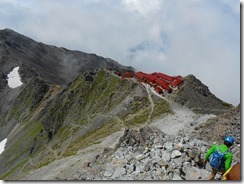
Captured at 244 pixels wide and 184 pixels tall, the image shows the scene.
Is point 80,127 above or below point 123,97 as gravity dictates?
below

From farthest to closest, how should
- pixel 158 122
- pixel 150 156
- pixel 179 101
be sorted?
pixel 179 101 < pixel 158 122 < pixel 150 156

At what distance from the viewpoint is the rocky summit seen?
111 ft

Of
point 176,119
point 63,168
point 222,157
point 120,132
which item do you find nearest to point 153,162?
point 222,157

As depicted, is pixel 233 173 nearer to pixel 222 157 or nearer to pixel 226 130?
pixel 222 157

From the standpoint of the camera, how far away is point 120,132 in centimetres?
7819

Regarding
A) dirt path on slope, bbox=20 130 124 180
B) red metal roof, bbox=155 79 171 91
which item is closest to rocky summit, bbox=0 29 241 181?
dirt path on slope, bbox=20 130 124 180

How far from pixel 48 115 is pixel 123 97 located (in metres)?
52.6

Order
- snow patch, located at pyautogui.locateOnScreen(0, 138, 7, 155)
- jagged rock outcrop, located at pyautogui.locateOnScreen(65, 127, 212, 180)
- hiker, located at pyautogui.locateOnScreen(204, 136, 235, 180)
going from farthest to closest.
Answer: snow patch, located at pyautogui.locateOnScreen(0, 138, 7, 155) → jagged rock outcrop, located at pyautogui.locateOnScreen(65, 127, 212, 180) → hiker, located at pyautogui.locateOnScreen(204, 136, 235, 180)

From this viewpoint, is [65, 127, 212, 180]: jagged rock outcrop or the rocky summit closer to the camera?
[65, 127, 212, 180]: jagged rock outcrop

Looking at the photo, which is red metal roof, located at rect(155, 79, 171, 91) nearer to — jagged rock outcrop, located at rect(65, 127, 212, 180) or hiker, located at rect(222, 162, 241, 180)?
jagged rock outcrop, located at rect(65, 127, 212, 180)

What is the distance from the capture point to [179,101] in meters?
107

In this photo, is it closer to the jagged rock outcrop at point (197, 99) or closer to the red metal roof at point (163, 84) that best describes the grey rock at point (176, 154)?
the jagged rock outcrop at point (197, 99)

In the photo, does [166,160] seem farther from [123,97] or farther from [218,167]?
[123,97]

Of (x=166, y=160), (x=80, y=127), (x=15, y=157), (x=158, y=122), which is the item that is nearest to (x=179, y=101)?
(x=158, y=122)
